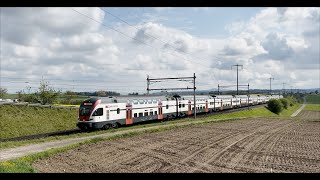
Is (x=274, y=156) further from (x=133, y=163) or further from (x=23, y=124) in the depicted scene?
(x=23, y=124)

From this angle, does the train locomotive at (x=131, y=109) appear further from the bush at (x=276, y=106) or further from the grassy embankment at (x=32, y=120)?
the bush at (x=276, y=106)

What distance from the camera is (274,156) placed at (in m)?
20.0

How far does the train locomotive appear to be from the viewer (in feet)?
103

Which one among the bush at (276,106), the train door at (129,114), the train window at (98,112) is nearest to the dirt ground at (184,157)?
the train window at (98,112)

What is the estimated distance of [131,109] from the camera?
36.6 metres

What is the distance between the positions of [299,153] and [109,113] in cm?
1782

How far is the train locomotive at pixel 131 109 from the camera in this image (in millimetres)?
31250

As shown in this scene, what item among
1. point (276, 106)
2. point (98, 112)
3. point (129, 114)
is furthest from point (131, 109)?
point (276, 106)

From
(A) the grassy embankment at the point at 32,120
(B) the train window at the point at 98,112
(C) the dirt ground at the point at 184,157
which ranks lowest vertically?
(C) the dirt ground at the point at 184,157

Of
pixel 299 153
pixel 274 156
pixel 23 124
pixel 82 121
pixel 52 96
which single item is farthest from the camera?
pixel 52 96

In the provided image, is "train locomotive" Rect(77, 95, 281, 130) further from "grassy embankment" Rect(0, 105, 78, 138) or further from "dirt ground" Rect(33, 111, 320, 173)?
"grassy embankment" Rect(0, 105, 78, 138)

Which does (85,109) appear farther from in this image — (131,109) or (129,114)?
(131,109)

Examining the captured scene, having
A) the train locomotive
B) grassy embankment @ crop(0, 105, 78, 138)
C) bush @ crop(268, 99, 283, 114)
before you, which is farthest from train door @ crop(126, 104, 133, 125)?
bush @ crop(268, 99, 283, 114)
